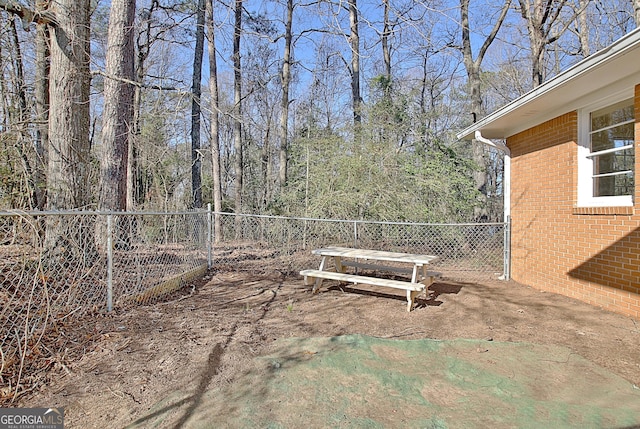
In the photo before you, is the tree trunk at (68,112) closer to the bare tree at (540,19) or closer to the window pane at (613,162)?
the window pane at (613,162)

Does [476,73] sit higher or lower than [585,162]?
higher

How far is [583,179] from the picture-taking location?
470 centimetres

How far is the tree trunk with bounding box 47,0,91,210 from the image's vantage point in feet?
15.4

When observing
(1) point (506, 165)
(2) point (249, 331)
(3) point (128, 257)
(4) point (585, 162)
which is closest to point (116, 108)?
(3) point (128, 257)

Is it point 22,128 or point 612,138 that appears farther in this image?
point 612,138

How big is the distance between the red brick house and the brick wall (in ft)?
0.04

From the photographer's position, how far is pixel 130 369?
2.73 meters

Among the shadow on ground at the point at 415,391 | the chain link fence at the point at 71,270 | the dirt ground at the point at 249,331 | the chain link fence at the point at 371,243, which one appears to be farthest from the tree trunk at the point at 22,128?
the chain link fence at the point at 371,243

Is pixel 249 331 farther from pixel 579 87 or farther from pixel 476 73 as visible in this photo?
pixel 476 73

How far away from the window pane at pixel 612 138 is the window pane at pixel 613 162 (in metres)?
0.11

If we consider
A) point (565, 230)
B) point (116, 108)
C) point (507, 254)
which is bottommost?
point (507, 254)

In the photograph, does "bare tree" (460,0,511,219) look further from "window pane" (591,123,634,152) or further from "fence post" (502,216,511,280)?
"window pane" (591,123,634,152)

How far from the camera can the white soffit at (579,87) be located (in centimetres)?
331

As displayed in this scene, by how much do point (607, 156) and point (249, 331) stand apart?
16.0 feet
